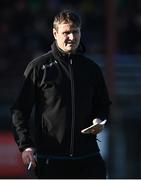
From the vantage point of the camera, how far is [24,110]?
19.0 feet

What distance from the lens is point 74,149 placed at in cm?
574

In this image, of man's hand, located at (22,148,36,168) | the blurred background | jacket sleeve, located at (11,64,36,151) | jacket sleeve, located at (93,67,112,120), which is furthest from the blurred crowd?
man's hand, located at (22,148,36,168)

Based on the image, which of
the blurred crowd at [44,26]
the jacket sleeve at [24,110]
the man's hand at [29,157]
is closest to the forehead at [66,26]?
the jacket sleeve at [24,110]

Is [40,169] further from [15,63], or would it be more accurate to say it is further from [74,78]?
[15,63]

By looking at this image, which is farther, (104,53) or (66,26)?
(104,53)

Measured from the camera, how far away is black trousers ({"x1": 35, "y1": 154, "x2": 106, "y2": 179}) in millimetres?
5766

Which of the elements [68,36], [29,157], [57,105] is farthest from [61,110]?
[68,36]

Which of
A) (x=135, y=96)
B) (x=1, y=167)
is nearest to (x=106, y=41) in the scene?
(x=135, y=96)

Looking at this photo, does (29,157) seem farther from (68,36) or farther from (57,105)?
(68,36)

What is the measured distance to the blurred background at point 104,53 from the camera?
48.1 ft

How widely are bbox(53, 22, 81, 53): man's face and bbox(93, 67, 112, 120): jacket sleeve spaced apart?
0.28 m

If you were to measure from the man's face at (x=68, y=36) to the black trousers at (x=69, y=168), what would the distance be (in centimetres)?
72

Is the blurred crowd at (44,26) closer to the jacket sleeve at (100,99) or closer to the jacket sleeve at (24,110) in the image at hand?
the jacket sleeve at (100,99)

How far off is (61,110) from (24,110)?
0.86 ft
